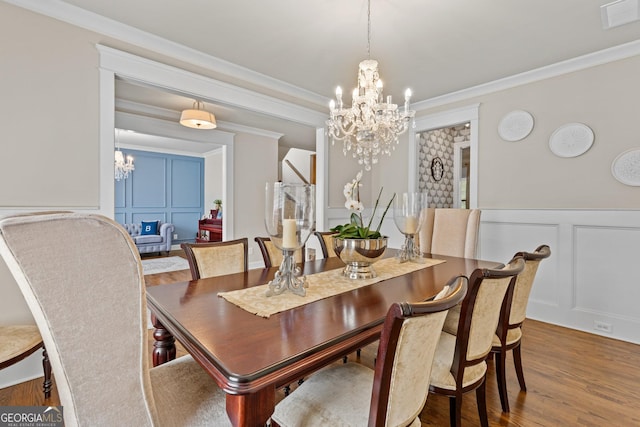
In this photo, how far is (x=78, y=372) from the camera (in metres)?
0.65

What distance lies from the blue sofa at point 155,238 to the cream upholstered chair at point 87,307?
22.3ft

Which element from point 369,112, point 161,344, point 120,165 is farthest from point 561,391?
point 120,165

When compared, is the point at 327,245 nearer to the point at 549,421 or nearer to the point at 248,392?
the point at 549,421

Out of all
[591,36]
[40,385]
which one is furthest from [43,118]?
[591,36]

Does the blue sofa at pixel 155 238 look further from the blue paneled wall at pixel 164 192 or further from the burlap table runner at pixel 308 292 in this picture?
the burlap table runner at pixel 308 292

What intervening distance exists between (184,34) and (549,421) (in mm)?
3501

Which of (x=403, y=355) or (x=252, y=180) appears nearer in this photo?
(x=403, y=355)

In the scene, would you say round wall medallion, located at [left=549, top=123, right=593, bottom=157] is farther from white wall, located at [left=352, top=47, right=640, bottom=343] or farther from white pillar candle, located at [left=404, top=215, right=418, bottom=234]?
white pillar candle, located at [left=404, top=215, right=418, bottom=234]

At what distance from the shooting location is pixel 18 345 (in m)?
1.59

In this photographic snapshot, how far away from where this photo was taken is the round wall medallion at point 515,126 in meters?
3.09

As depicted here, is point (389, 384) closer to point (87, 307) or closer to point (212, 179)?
point (87, 307)

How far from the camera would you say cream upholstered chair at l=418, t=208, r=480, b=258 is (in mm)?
2820

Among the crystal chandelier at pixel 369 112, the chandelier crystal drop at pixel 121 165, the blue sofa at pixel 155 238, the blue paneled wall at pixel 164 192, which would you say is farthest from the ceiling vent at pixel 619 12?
the blue paneled wall at pixel 164 192

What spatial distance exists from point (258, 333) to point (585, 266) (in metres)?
3.21
